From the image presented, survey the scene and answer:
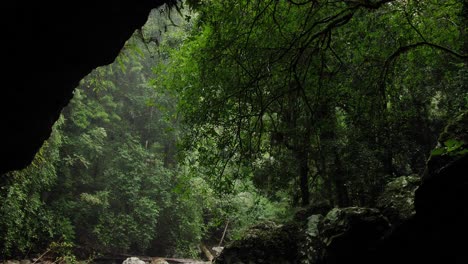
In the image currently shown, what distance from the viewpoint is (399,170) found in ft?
33.5

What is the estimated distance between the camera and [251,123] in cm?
808

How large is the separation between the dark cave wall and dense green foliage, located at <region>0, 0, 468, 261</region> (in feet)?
3.32

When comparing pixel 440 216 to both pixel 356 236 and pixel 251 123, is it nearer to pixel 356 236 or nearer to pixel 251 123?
pixel 356 236

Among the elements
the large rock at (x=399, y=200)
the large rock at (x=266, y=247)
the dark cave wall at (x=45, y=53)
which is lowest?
the large rock at (x=266, y=247)

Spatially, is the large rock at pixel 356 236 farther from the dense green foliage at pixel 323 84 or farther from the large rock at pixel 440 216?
the dense green foliage at pixel 323 84

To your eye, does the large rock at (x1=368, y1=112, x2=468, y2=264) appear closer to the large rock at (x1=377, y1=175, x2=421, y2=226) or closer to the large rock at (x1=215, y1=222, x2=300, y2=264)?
the large rock at (x1=377, y1=175, x2=421, y2=226)

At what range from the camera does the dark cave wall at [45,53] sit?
11.8 ft

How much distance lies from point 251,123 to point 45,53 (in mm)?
4941

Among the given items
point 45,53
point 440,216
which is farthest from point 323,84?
point 45,53

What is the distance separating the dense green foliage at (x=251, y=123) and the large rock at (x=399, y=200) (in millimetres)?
1211

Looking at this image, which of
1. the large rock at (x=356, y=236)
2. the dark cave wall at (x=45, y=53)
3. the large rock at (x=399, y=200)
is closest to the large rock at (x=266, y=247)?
the large rock at (x=356, y=236)

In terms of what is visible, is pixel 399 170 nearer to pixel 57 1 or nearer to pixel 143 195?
pixel 57 1

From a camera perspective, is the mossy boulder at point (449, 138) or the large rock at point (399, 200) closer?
the mossy boulder at point (449, 138)

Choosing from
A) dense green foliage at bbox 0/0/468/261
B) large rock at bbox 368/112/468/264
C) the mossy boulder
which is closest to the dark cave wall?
dense green foliage at bbox 0/0/468/261
